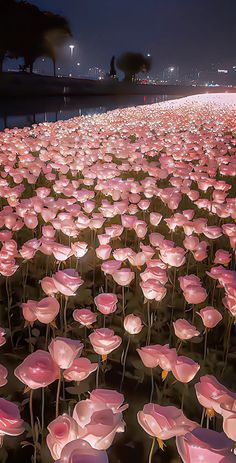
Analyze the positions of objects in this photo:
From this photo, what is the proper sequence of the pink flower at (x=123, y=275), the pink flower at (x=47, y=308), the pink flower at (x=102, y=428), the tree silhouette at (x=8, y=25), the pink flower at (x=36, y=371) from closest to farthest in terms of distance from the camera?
the pink flower at (x=102, y=428) < the pink flower at (x=36, y=371) < the pink flower at (x=47, y=308) < the pink flower at (x=123, y=275) < the tree silhouette at (x=8, y=25)

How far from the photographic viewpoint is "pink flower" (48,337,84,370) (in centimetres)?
165

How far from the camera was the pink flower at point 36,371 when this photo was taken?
1561 millimetres

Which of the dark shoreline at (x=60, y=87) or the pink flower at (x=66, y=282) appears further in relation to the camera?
the dark shoreline at (x=60, y=87)

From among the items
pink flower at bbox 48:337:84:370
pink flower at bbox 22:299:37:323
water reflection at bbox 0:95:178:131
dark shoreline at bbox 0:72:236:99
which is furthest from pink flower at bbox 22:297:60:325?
dark shoreline at bbox 0:72:236:99

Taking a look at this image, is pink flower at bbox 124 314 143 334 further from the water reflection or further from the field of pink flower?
the water reflection

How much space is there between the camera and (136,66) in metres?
97.3

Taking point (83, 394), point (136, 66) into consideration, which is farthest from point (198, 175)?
point (136, 66)

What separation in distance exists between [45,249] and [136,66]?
101 metres

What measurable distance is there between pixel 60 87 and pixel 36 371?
5352cm

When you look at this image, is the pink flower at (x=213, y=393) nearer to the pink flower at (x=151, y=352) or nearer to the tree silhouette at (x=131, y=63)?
the pink flower at (x=151, y=352)

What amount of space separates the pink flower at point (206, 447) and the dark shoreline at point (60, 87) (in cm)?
4061

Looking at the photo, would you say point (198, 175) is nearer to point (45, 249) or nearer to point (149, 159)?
point (45, 249)

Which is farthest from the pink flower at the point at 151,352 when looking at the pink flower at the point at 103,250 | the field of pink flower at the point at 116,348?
the pink flower at the point at 103,250

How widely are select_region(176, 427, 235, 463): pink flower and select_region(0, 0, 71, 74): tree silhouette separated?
54.0 m
